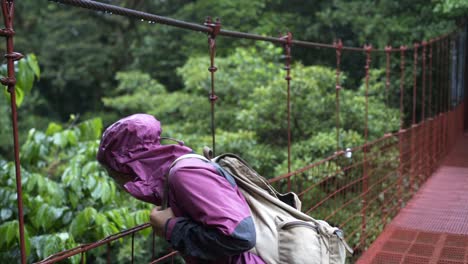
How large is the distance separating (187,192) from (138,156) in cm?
15

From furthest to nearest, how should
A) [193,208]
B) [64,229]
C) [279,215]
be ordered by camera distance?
[64,229] → [279,215] → [193,208]

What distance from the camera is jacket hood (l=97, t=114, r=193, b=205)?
1.07m

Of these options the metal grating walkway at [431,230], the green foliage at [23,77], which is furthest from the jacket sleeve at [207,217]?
Result: the metal grating walkway at [431,230]

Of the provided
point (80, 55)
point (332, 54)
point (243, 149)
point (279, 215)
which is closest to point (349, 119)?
point (243, 149)

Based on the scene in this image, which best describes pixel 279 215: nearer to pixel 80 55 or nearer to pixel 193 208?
pixel 193 208

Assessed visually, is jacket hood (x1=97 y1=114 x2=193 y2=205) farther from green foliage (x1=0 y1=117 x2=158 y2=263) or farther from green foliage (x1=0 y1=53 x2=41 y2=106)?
green foliage (x1=0 y1=53 x2=41 y2=106)

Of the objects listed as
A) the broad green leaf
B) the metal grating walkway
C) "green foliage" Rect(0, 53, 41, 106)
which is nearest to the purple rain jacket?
"green foliage" Rect(0, 53, 41, 106)

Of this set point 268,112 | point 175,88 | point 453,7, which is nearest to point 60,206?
point 268,112

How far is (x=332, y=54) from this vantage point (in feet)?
26.7

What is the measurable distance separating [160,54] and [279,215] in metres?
8.54

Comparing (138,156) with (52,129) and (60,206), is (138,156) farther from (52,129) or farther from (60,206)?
(52,129)

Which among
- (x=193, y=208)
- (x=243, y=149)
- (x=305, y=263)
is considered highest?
(x=193, y=208)

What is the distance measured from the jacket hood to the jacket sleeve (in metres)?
0.06

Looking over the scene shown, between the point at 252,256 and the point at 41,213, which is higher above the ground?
the point at 252,256
